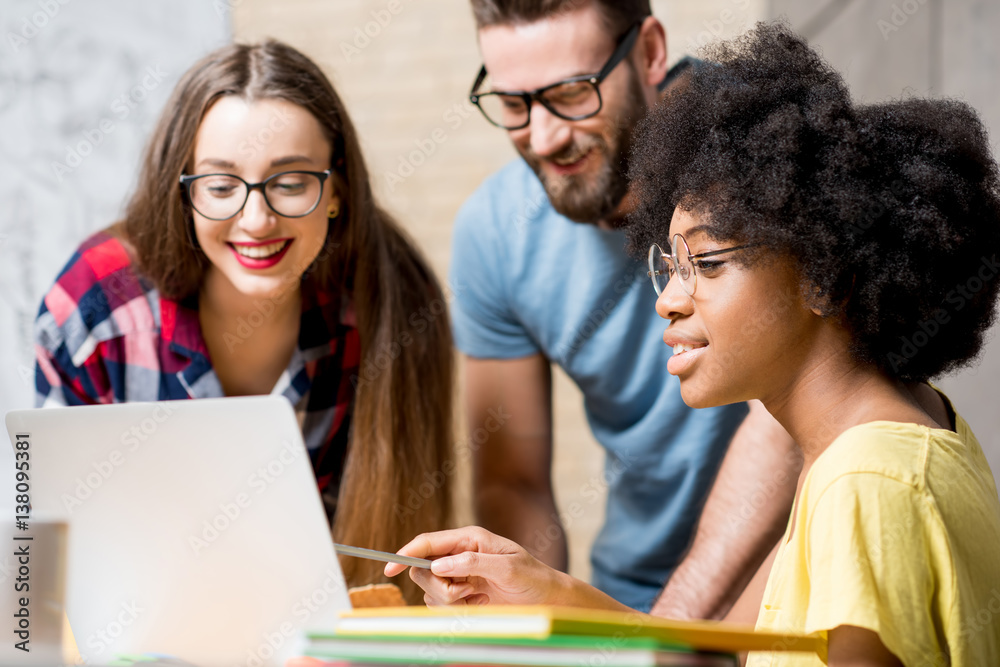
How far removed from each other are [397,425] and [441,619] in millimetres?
975

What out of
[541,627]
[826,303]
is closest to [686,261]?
[826,303]

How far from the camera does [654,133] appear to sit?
41.6 inches

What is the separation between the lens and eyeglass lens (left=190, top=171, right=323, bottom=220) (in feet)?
4.64

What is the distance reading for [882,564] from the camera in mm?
723

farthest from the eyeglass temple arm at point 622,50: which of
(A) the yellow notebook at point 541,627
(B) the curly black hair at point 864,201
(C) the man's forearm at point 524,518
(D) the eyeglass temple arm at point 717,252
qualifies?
(A) the yellow notebook at point 541,627

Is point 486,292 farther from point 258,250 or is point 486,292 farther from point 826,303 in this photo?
point 826,303

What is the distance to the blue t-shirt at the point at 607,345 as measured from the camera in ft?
5.48

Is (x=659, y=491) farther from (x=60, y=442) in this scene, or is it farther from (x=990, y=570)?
(x=60, y=442)

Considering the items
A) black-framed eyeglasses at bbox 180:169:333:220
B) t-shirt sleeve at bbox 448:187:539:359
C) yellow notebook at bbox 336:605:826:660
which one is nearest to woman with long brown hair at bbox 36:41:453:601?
black-framed eyeglasses at bbox 180:169:333:220

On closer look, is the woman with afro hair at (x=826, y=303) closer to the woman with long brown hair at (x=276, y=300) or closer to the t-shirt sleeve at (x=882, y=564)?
the t-shirt sleeve at (x=882, y=564)

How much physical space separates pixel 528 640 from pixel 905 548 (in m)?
0.36

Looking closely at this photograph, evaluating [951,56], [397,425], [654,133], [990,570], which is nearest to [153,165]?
[397,425]

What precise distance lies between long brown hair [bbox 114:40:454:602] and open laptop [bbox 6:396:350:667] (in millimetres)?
594

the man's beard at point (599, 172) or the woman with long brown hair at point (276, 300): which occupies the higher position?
the man's beard at point (599, 172)
